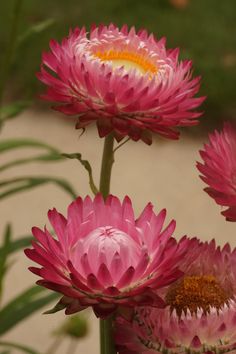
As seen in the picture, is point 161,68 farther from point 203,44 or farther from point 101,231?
point 203,44

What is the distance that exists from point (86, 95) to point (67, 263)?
18cm

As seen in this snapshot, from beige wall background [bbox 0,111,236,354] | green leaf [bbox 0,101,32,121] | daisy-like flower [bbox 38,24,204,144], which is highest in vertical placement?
beige wall background [bbox 0,111,236,354]

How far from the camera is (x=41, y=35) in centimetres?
333

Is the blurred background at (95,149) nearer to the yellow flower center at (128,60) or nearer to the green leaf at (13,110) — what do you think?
the green leaf at (13,110)

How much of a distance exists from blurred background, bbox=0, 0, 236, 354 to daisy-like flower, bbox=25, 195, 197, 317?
1.52 meters

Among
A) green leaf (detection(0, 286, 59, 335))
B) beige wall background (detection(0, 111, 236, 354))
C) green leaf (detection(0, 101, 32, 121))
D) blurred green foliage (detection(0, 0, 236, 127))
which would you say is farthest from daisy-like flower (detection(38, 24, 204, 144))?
blurred green foliage (detection(0, 0, 236, 127))

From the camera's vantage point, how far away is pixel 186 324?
541mm

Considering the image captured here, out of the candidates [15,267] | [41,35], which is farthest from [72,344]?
[41,35]

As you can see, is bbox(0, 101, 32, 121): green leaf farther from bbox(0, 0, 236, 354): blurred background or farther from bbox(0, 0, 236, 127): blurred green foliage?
bbox(0, 0, 236, 127): blurred green foliage

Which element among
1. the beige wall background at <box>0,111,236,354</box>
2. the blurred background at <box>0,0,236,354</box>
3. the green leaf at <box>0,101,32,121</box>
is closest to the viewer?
the green leaf at <box>0,101,32,121</box>

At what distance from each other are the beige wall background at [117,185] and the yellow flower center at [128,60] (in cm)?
159

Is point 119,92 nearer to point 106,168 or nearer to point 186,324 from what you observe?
point 106,168

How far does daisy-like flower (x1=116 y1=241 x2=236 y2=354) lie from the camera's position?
0.54 meters

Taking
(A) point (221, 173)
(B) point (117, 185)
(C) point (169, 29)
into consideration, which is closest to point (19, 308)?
(A) point (221, 173)
